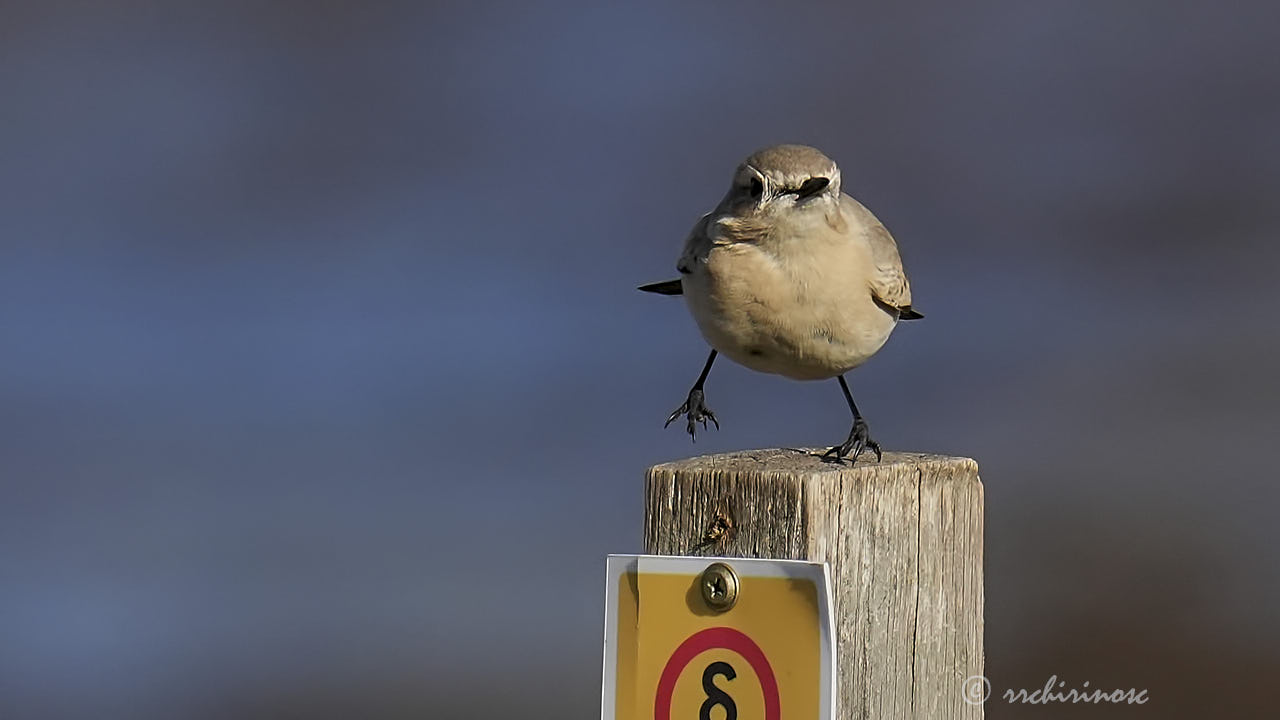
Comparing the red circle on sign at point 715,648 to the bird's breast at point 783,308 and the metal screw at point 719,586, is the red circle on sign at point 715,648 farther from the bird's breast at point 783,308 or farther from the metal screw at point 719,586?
the bird's breast at point 783,308

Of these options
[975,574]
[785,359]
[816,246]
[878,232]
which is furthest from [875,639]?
[878,232]

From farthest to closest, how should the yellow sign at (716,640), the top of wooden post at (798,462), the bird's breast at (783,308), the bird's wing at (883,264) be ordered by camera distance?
the bird's wing at (883,264) < the bird's breast at (783,308) < the top of wooden post at (798,462) < the yellow sign at (716,640)

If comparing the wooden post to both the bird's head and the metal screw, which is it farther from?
the bird's head

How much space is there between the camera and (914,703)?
2.00 m

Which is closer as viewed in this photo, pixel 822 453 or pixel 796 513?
pixel 796 513

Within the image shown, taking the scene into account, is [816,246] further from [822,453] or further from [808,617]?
[808,617]

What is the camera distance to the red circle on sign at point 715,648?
181cm

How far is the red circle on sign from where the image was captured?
181cm

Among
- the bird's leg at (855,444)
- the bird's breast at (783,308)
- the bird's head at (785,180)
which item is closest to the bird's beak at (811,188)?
the bird's head at (785,180)

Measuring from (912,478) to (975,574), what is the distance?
0.76 ft

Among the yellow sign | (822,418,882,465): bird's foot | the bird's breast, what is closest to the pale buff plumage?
the bird's breast

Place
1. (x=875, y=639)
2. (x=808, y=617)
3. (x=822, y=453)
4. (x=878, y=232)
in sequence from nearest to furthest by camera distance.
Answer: (x=808, y=617), (x=875, y=639), (x=822, y=453), (x=878, y=232)

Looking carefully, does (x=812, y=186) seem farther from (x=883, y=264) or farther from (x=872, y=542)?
(x=872, y=542)

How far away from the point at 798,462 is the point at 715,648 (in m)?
0.37
